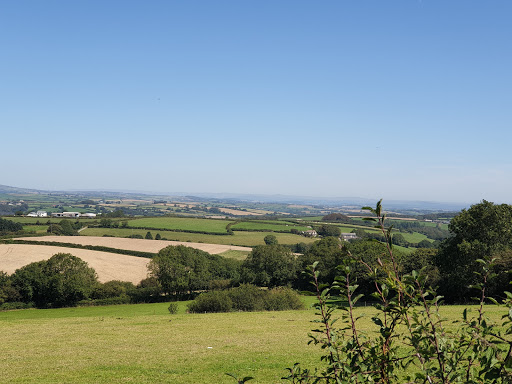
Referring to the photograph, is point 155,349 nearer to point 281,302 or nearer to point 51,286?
point 281,302

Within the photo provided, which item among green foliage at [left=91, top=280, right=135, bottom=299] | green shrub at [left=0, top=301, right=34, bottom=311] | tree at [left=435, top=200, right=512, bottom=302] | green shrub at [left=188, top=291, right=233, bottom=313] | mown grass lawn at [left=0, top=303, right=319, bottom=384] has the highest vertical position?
tree at [left=435, top=200, right=512, bottom=302]

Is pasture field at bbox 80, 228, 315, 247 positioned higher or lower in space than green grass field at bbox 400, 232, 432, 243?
lower

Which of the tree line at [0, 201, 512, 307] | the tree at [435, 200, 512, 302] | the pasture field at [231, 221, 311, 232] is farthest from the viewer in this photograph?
the pasture field at [231, 221, 311, 232]

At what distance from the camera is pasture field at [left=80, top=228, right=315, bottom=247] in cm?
11314

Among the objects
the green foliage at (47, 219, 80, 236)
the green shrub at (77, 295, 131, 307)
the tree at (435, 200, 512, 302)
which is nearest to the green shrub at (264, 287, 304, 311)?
the tree at (435, 200, 512, 302)

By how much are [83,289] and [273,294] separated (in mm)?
29104

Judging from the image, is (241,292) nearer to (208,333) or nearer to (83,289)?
(208,333)

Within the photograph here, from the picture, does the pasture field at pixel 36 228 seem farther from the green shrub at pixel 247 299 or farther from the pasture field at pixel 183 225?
the green shrub at pixel 247 299

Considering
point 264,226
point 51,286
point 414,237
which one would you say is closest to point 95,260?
point 51,286

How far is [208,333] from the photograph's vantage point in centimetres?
2789

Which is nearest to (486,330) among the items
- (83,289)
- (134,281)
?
(83,289)

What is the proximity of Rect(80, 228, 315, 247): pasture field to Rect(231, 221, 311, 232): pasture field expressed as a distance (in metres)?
8.71

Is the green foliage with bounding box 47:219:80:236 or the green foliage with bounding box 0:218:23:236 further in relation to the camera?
the green foliage with bounding box 47:219:80:236

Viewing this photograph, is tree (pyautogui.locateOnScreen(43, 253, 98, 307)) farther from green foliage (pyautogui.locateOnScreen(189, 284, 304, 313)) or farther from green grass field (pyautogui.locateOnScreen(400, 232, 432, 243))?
green grass field (pyautogui.locateOnScreen(400, 232, 432, 243))
